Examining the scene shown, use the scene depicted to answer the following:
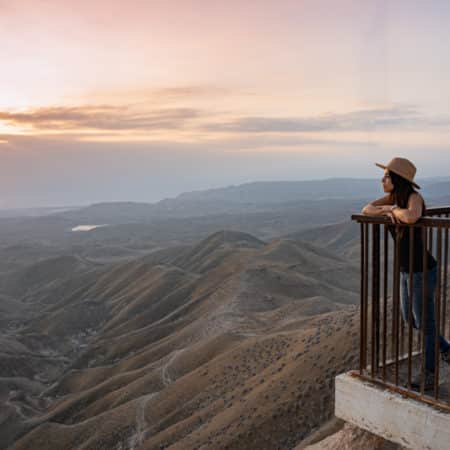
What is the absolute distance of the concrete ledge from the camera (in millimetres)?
5191

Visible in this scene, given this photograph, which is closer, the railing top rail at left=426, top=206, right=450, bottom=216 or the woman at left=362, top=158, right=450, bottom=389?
the woman at left=362, top=158, right=450, bottom=389

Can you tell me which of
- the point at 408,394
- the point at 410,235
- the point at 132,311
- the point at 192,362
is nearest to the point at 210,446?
the point at 408,394

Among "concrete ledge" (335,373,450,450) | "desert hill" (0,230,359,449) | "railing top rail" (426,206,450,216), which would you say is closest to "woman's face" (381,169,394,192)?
"railing top rail" (426,206,450,216)

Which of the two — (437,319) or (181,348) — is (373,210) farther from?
(181,348)

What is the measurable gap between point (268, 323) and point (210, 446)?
551 inches

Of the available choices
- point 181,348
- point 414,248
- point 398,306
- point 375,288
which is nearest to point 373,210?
point 414,248

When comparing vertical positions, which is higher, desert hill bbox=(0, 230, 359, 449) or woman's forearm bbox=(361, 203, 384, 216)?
woman's forearm bbox=(361, 203, 384, 216)

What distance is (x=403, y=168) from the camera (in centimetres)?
578

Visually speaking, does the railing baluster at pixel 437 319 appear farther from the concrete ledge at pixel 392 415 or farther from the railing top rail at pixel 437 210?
the railing top rail at pixel 437 210

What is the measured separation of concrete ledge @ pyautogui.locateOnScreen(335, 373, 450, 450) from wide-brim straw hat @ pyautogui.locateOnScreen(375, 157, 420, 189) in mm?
2360

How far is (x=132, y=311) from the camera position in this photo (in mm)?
47438

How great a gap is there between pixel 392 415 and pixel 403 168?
2706mm

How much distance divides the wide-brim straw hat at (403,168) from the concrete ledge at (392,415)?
2360mm

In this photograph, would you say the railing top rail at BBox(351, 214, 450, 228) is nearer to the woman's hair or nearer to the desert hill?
the woman's hair
